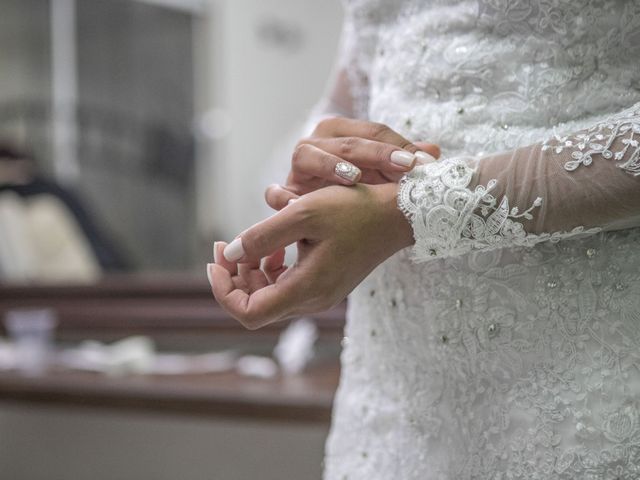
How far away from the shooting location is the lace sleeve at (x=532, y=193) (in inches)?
26.7

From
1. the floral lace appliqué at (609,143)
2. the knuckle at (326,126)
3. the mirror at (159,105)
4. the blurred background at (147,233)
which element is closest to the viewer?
the floral lace appliqué at (609,143)

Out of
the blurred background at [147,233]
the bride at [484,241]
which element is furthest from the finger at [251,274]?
the blurred background at [147,233]

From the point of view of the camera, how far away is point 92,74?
5797mm

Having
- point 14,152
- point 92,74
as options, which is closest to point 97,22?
point 92,74

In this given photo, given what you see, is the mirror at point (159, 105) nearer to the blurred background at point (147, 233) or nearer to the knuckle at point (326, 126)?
the blurred background at point (147, 233)

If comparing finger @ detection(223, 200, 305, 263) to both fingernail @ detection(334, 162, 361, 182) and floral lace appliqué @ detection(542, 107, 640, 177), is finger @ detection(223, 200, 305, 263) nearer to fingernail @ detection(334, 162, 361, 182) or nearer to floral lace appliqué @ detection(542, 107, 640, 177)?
fingernail @ detection(334, 162, 361, 182)

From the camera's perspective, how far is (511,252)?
769 mm

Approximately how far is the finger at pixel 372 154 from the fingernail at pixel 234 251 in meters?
0.11

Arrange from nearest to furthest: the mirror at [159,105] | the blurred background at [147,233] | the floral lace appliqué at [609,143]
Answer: the floral lace appliqué at [609,143] < the blurred background at [147,233] < the mirror at [159,105]

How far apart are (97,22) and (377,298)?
5429 mm

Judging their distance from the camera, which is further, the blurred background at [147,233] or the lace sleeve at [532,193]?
the blurred background at [147,233]

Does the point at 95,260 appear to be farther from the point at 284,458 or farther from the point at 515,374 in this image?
the point at 515,374

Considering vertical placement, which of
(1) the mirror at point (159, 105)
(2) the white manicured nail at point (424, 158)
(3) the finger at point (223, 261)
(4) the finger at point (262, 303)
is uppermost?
(1) the mirror at point (159, 105)

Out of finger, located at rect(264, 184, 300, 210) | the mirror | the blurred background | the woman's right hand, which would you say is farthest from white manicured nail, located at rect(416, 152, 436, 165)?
the mirror
